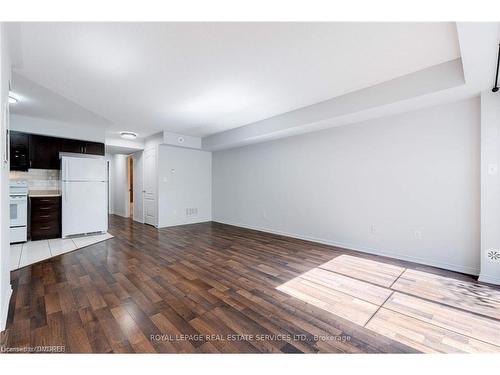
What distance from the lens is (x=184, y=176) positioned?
6.46m

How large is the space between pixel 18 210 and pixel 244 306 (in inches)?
186

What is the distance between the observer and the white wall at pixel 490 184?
258 cm

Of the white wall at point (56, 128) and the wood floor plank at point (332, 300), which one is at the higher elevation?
the white wall at point (56, 128)

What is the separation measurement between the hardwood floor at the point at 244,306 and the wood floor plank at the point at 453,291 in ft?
0.04

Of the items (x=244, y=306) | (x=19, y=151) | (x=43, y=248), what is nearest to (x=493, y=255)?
(x=244, y=306)

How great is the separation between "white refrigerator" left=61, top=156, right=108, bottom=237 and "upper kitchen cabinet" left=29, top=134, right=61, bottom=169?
0.51m

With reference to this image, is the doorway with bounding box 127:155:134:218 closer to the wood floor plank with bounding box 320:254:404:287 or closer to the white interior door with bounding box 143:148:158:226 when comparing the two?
the white interior door with bounding box 143:148:158:226

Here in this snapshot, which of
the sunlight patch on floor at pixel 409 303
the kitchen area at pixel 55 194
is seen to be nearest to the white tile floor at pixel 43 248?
the kitchen area at pixel 55 194

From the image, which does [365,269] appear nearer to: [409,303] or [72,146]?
[409,303]

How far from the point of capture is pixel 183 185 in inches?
254

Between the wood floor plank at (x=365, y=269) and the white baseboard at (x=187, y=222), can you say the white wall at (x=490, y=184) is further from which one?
the white baseboard at (x=187, y=222)

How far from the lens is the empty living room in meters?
1.58
